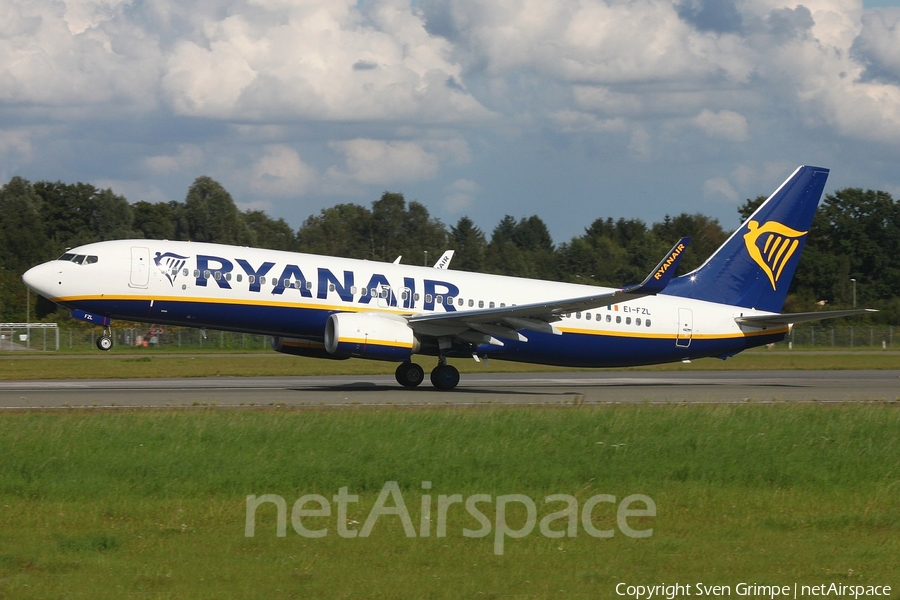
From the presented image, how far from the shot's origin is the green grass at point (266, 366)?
37.6 metres

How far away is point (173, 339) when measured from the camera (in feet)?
222

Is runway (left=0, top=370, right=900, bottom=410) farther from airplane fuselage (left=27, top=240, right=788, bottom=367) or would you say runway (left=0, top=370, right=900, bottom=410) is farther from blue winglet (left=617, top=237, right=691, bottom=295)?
blue winglet (left=617, top=237, right=691, bottom=295)

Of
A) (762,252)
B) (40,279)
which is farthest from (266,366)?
(762,252)

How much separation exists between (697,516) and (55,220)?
11760 centimetres

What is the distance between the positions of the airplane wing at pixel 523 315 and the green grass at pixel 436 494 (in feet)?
22.5

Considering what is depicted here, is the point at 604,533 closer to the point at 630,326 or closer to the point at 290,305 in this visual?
the point at 290,305

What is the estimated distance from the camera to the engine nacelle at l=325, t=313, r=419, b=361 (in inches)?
1043

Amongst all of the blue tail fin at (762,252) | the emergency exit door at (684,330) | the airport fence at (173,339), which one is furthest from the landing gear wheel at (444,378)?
the airport fence at (173,339)

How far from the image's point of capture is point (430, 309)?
29.1 m

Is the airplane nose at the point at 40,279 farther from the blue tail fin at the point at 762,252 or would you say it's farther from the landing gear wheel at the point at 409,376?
the blue tail fin at the point at 762,252

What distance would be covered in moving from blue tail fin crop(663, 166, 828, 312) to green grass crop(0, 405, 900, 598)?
13.6 m

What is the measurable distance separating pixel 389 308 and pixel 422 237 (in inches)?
4039

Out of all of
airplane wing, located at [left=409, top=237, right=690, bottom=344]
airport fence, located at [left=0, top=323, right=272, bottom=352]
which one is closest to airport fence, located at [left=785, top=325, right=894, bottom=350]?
airport fence, located at [left=0, top=323, right=272, bottom=352]

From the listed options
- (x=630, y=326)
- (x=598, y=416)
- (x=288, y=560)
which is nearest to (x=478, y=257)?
(x=630, y=326)
